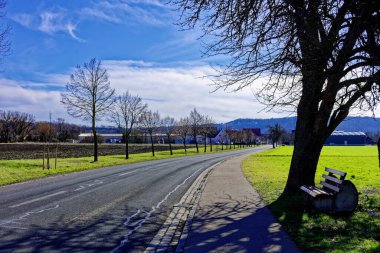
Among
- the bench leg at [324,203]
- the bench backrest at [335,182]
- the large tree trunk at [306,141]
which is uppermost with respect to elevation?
the large tree trunk at [306,141]

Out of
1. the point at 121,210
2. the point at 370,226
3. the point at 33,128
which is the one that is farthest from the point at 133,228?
the point at 33,128

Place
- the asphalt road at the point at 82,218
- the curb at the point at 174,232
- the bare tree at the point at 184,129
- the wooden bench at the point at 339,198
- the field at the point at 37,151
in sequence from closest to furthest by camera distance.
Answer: the curb at the point at 174,232
the asphalt road at the point at 82,218
the wooden bench at the point at 339,198
the field at the point at 37,151
the bare tree at the point at 184,129

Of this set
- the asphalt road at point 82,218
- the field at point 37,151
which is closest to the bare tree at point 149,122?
the field at point 37,151

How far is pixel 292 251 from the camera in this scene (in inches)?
246

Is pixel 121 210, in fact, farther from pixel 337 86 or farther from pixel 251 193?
pixel 337 86

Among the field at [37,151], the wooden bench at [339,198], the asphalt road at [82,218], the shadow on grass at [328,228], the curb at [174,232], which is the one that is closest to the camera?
the shadow on grass at [328,228]

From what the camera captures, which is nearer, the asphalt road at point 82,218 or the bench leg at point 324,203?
the asphalt road at point 82,218

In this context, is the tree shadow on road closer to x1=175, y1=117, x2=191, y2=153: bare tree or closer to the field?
the field

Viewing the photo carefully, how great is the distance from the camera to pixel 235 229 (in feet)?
26.1

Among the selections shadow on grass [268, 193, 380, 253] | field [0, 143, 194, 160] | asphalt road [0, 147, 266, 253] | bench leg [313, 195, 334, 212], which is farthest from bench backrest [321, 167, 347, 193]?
field [0, 143, 194, 160]

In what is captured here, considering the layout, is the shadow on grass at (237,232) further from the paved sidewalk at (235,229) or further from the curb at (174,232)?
the curb at (174,232)

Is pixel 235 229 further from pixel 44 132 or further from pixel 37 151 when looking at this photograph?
pixel 44 132

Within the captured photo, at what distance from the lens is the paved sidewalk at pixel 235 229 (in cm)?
657

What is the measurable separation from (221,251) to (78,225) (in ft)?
11.7
